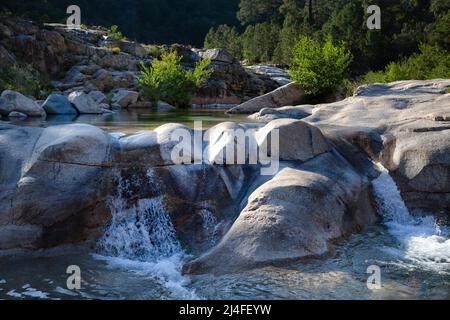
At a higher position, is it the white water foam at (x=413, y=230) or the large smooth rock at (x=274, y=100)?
the large smooth rock at (x=274, y=100)

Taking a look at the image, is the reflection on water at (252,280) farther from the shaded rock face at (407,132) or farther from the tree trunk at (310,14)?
the tree trunk at (310,14)

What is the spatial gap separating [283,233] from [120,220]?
101 inches

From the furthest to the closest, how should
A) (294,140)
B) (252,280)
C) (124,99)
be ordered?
(124,99) < (294,140) < (252,280)

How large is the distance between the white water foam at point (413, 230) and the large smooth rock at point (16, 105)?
1085cm

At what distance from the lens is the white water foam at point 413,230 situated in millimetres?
6727

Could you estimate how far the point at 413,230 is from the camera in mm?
8250

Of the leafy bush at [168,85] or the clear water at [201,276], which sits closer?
the clear water at [201,276]

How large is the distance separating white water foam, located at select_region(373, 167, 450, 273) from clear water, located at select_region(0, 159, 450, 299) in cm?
2

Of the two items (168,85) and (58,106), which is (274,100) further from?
(58,106)

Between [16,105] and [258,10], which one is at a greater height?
[258,10]

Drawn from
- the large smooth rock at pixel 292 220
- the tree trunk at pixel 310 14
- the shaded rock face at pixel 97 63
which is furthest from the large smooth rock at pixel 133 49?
the large smooth rock at pixel 292 220

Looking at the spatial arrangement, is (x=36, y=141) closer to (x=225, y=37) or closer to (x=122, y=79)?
(x=122, y=79)

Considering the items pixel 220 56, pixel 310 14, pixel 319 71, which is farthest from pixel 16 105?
pixel 310 14

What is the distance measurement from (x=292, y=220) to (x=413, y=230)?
8.37 feet
